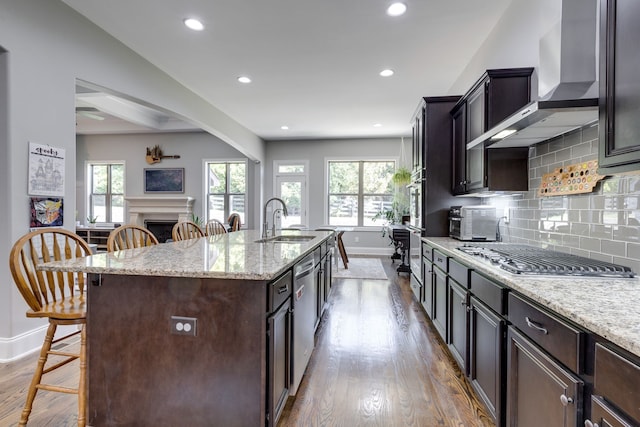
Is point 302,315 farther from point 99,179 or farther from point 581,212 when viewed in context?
point 99,179

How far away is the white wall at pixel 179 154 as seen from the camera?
799 cm

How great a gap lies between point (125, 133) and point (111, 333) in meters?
8.10

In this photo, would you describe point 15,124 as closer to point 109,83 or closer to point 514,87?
point 109,83

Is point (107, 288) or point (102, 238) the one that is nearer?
point (107, 288)

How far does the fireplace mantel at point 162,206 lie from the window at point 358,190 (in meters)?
3.54

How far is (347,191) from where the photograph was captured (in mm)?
8164

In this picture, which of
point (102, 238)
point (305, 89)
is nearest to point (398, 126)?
point (305, 89)

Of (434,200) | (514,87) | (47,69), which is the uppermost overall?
(47,69)

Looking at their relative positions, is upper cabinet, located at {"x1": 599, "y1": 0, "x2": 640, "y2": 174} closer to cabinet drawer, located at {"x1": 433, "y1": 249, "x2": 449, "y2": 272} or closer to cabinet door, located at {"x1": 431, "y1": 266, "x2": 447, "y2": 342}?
cabinet drawer, located at {"x1": 433, "y1": 249, "x2": 449, "y2": 272}

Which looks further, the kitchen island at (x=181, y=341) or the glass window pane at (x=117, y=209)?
the glass window pane at (x=117, y=209)

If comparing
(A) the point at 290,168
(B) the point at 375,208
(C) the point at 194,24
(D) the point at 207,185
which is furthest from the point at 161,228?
(C) the point at 194,24

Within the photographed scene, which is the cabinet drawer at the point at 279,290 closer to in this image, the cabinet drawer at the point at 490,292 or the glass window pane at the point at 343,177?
the cabinet drawer at the point at 490,292

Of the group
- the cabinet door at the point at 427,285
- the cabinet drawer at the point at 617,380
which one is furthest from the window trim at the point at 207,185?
the cabinet drawer at the point at 617,380

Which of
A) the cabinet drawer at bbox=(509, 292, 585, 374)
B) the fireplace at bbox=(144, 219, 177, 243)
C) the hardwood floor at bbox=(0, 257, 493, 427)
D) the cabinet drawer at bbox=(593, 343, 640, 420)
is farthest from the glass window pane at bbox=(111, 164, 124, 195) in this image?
the cabinet drawer at bbox=(593, 343, 640, 420)
